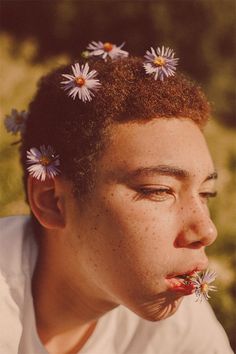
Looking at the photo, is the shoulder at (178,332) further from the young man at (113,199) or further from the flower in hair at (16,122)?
the flower in hair at (16,122)

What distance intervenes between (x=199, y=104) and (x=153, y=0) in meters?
1.77

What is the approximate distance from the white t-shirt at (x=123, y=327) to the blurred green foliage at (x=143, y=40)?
3.20ft

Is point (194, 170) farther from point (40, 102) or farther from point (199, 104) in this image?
point (40, 102)

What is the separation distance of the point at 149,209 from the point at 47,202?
364 millimetres

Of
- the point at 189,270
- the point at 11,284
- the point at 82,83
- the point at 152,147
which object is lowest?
the point at 11,284

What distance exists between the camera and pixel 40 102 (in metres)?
1.82

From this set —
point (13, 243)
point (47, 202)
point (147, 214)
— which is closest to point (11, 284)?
point (13, 243)

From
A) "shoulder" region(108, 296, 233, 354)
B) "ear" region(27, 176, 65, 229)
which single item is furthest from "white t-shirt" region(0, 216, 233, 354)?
"ear" region(27, 176, 65, 229)

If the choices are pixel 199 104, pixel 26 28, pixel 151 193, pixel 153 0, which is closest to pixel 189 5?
pixel 153 0

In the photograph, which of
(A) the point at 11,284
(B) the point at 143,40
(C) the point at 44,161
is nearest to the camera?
(C) the point at 44,161

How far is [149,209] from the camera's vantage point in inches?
61.9

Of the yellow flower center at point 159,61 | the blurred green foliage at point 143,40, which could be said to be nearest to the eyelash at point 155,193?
the yellow flower center at point 159,61

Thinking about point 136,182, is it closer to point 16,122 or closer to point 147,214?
point 147,214

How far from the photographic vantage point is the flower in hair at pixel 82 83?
161 cm
